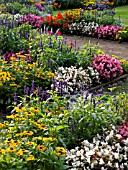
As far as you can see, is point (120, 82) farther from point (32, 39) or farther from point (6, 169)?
point (6, 169)

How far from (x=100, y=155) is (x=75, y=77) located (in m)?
3.04

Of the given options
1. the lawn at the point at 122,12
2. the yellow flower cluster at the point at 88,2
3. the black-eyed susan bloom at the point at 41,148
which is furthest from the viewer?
the yellow flower cluster at the point at 88,2

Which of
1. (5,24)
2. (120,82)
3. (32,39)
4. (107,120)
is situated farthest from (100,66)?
(107,120)

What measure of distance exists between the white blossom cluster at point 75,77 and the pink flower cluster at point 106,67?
0.17 meters

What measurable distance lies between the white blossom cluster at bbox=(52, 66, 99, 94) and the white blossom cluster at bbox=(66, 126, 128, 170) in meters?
2.33

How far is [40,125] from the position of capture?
5.12 m

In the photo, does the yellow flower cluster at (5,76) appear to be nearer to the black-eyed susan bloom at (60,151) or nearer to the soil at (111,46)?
the black-eyed susan bloom at (60,151)

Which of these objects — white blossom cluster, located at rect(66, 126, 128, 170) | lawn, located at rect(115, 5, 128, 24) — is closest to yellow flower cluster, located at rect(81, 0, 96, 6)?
lawn, located at rect(115, 5, 128, 24)

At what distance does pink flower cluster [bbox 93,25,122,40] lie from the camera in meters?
12.3

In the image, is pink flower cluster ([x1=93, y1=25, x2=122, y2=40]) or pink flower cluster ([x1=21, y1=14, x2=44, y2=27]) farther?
pink flower cluster ([x1=21, y1=14, x2=44, y2=27])

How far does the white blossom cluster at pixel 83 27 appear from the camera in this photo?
42.1ft

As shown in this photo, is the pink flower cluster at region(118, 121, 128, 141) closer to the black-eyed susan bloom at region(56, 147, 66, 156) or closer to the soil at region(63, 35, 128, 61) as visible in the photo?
the black-eyed susan bloom at region(56, 147, 66, 156)

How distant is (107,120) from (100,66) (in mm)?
2959

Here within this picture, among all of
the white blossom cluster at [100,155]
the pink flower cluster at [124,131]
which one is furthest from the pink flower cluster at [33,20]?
the white blossom cluster at [100,155]
